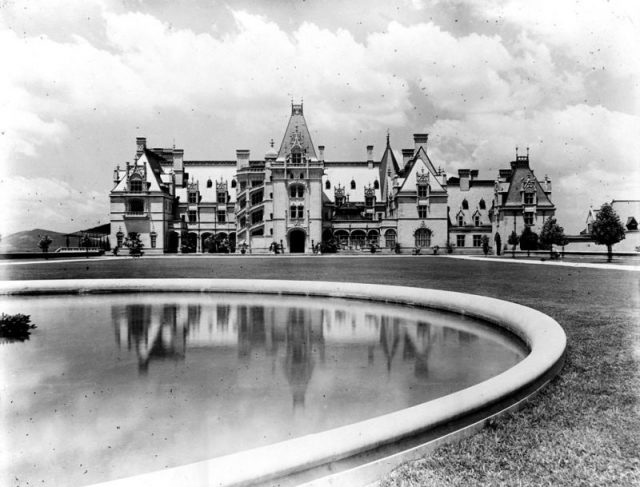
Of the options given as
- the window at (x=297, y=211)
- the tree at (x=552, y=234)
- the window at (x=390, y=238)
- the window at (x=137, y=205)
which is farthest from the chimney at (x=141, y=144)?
the tree at (x=552, y=234)

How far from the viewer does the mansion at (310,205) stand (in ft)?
204

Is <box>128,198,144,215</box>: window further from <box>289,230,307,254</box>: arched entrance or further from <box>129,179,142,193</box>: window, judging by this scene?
<box>289,230,307,254</box>: arched entrance

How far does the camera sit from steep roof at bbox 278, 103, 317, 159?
206ft

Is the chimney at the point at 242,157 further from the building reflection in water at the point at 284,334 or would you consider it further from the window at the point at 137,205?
the building reflection in water at the point at 284,334

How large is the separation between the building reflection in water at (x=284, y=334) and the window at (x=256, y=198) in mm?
52390

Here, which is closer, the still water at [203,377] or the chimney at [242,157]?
the still water at [203,377]

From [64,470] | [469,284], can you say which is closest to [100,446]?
[64,470]

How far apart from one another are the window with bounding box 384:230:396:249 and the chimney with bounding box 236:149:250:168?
76.3ft

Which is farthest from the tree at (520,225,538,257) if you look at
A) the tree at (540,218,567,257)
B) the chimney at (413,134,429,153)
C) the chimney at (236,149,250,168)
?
the chimney at (236,149,250,168)

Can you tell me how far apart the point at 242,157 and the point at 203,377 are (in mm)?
69941

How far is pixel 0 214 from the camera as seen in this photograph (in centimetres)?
852

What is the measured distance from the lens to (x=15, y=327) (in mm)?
10211

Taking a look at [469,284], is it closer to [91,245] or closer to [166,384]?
[166,384]

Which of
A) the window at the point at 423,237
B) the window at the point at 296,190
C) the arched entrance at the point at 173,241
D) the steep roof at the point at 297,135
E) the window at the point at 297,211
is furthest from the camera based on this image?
the arched entrance at the point at 173,241
